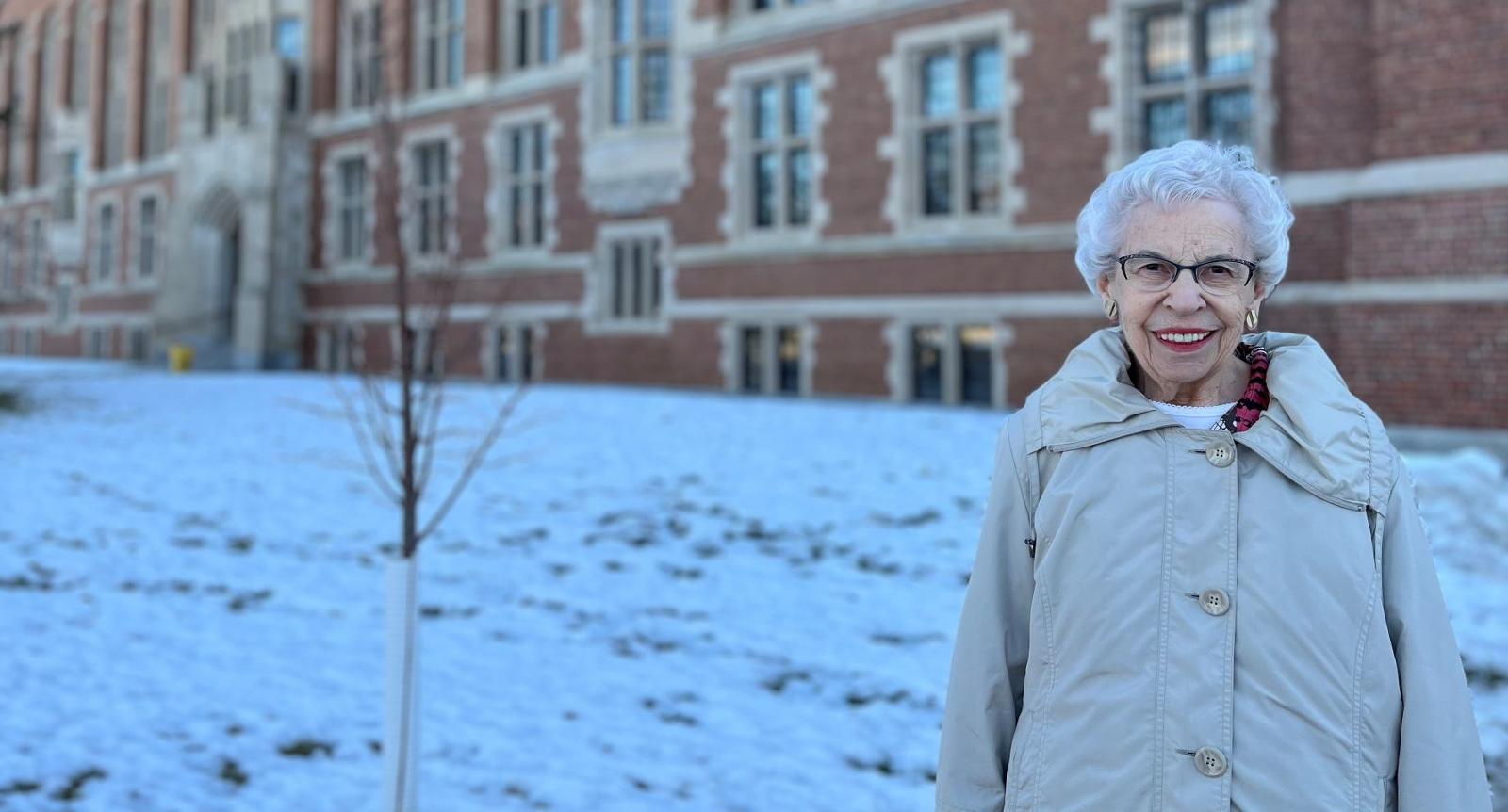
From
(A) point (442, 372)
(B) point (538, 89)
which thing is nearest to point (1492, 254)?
(A) point (442, 372)

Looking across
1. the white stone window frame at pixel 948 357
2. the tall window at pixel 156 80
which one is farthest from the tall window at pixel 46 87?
the white stone window frame at pixel 948 357

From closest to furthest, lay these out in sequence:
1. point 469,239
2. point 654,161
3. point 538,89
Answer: point 654,161
point 538,89
point 469,239

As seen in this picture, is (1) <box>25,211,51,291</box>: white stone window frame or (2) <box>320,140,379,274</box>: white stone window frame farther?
(1) <box>25,211,51,291</box>: white stone window frame

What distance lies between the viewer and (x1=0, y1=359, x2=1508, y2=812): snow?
344 centimetres

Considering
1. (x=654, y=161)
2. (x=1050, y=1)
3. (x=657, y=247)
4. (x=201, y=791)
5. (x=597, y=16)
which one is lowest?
(x=201, y=791)

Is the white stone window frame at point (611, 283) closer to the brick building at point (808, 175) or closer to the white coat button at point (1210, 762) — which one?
the brick building at point (808, 175)

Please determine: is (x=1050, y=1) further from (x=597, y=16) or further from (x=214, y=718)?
(x=214, y=718)

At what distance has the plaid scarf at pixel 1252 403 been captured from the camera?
5.05 feet

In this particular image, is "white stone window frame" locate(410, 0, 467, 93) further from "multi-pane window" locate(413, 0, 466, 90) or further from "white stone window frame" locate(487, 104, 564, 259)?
"white stone window frame" locate(487, 104, 564, 259)

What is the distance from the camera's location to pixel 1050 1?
450 inches

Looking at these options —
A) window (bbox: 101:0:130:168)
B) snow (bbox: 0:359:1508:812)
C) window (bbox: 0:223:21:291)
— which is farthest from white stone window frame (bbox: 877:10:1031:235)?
window (bbox: 0:223:21:291)

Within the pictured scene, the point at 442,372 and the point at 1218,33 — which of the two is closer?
the point at 442,372

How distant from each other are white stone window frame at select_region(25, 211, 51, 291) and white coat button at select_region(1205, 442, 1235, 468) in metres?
38.7

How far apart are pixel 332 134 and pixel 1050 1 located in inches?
580
